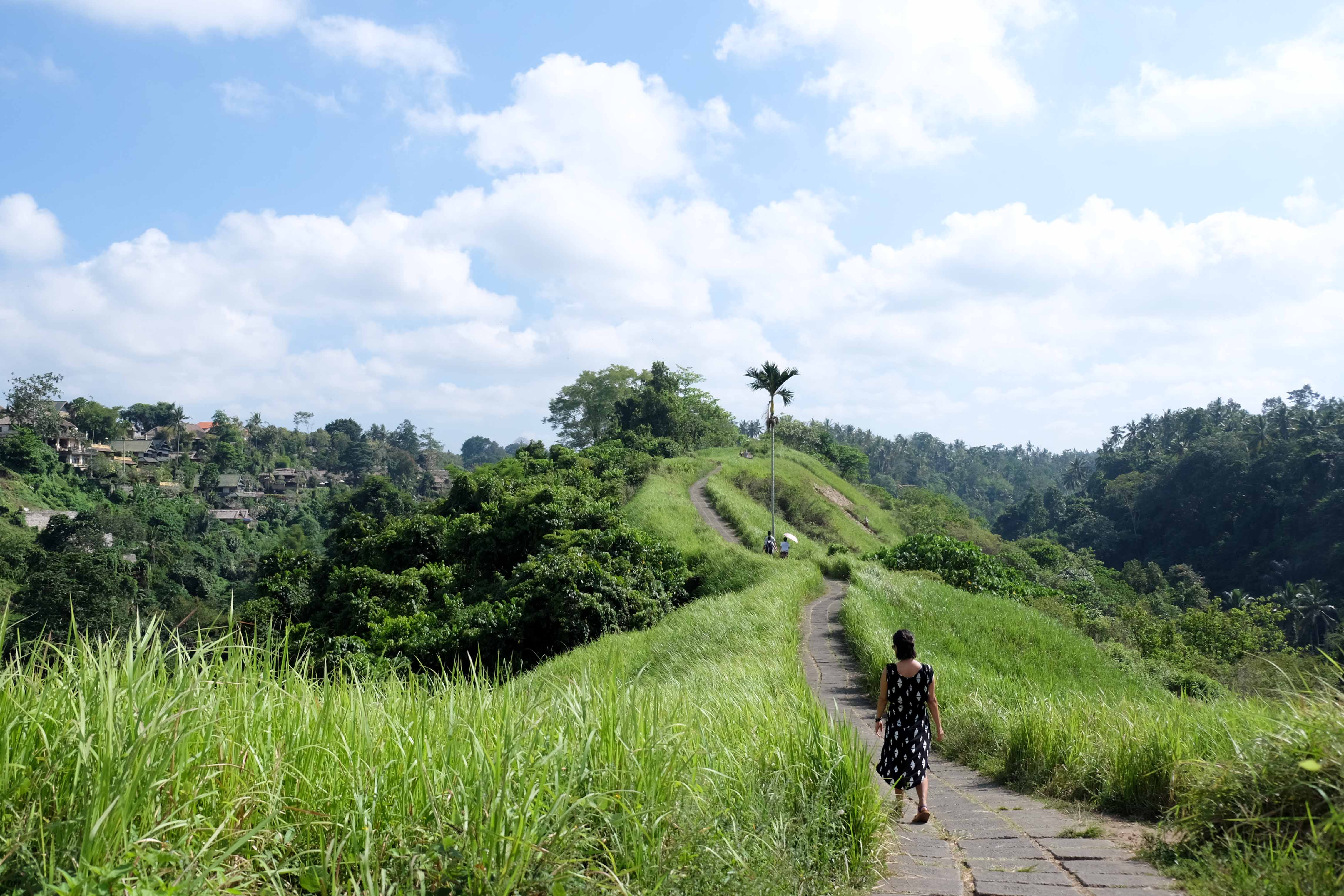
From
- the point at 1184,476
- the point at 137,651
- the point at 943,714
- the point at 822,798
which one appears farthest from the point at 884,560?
the point at 1184,476

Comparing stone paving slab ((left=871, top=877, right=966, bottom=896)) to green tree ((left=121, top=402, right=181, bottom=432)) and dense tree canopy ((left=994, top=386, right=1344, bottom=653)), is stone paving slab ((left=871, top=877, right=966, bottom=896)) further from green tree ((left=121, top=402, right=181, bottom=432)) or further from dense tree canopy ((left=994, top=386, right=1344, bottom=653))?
green tree ((left=121, top=402, right=181, bottom=432))

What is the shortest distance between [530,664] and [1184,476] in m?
80.5

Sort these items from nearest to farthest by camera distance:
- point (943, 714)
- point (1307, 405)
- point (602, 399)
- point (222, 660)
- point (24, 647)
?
point (222, 660), point (24, 647), point (943, 714), point (602, 399), point (1307, 405)

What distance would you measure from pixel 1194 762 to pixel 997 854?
1188mm

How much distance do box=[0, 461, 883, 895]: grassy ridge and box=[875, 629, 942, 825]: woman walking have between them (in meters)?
1.32

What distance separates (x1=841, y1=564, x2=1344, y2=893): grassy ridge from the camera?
3.49 m

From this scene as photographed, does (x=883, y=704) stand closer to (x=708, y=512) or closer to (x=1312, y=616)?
(x=708, y=512)

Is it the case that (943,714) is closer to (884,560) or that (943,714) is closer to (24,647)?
(24,647)

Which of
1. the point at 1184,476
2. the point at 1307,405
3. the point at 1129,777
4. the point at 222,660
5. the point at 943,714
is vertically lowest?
the point at 943,714

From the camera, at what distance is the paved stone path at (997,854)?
3926 millimetres

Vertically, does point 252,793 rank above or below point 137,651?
below

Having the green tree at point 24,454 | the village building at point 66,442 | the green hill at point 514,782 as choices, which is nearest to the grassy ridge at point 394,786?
the green hill at point 514,782

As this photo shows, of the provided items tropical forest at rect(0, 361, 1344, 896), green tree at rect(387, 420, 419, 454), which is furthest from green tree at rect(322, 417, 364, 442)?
tropical forest at rect(0, 361, 1344, 896)

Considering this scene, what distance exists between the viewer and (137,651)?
3754 millimetres
